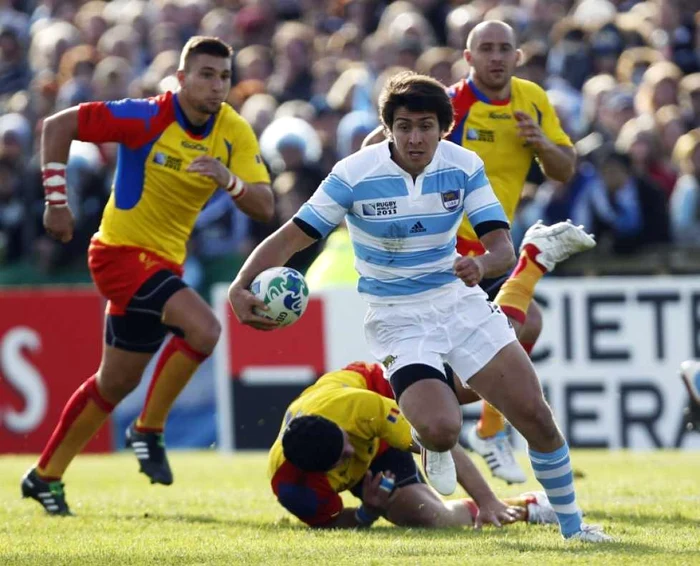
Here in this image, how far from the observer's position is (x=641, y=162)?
15094mm

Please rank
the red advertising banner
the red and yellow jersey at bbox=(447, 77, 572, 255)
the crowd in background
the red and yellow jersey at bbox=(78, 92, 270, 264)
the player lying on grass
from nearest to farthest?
1. the player lying on grass
2. the red and yellow jersey at bbox=(78, 92, 270, 264)
3. the red and yellow jersey at bbox=(447, 77, 572, 255)
4. the crowd in background
5. the red advertising banner

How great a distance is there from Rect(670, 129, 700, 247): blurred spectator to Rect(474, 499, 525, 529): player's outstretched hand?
21.7ft

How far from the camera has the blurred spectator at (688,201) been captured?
14781 mm

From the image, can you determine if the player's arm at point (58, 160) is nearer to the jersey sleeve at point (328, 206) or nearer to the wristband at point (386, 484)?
the jersey sleeve at point (328, 206)

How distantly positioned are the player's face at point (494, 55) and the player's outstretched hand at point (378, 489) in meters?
2.76

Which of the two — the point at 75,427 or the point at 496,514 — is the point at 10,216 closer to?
the point at 75,427

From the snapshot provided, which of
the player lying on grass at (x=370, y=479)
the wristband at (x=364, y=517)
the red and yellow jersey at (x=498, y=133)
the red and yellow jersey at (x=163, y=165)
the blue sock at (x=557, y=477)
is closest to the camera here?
the blue sock at (x=557, y=477)

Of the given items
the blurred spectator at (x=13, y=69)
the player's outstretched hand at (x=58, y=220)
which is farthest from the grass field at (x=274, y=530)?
the blurred spectator at (x=13, y=69)

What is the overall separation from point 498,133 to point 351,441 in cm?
258

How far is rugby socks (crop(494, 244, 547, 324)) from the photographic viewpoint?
959 cm

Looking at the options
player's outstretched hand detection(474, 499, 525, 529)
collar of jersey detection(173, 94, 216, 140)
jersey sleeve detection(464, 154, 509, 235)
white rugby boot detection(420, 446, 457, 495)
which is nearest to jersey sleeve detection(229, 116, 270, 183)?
collar of jersey detection(173, 94, 216, 140)

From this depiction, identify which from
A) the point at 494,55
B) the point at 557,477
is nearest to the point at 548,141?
the point at 494,55

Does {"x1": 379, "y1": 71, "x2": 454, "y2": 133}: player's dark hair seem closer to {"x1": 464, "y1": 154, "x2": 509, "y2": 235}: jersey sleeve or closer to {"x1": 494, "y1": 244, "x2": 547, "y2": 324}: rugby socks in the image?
{"x1": 464, "y1": 154, "x2": 509, "y2": 235}: jersey sleeve

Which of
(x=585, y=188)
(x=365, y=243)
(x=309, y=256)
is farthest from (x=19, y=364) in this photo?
(x=365, y=243)
